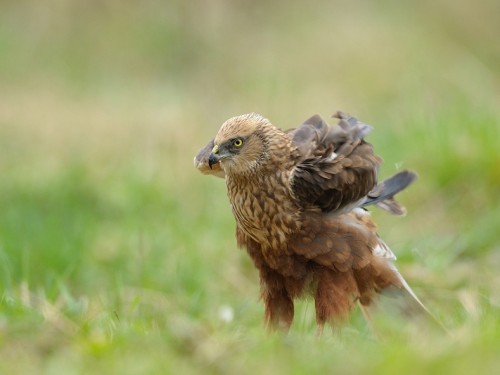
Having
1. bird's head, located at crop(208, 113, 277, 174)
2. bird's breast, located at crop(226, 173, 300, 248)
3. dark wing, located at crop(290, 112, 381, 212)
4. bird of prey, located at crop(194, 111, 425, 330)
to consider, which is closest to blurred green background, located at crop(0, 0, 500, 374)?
bird of prey, located at crop(194, 111, 425, 330)

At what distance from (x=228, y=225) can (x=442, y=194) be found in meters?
1.70

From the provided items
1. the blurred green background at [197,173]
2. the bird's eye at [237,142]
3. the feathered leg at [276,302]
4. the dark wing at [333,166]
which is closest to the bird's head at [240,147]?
the bird's eye at [237,142]

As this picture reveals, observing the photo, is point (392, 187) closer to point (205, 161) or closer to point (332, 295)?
point (332, 295)

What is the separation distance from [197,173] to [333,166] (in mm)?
3986

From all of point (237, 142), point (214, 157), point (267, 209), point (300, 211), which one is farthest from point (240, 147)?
point (300, 211)

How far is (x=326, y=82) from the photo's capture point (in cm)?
1170

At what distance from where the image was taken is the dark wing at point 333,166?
5277 mm

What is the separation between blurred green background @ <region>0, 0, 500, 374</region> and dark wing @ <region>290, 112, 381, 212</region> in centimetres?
70

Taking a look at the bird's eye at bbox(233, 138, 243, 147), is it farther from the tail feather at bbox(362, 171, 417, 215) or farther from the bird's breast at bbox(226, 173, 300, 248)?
the tail feather at bbox(362, 171, 417, 215)

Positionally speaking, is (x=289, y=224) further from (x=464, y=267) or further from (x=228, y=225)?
(x=228, y=225)

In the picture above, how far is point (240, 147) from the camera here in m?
5.25

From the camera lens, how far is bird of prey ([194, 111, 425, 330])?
5230 millimetres

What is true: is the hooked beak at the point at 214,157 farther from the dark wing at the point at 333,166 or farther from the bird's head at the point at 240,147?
the dark wing at the point at 333,166

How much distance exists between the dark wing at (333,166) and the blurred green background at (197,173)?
70cm
